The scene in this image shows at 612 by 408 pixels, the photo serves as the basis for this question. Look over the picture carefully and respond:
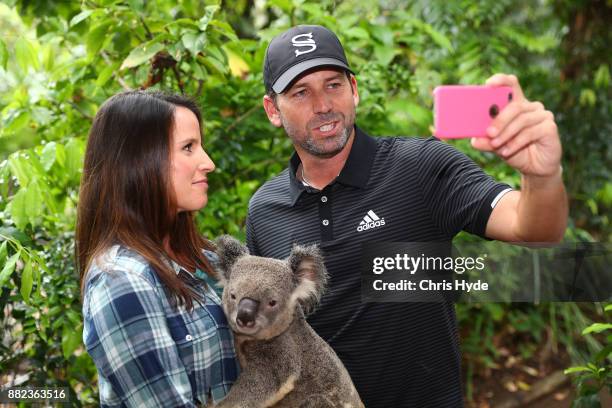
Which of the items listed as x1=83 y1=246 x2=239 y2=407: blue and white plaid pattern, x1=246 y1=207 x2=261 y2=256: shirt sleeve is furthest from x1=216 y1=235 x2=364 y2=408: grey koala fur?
x1=246 y1=207 x2=261 y2=256: shirt sleeve

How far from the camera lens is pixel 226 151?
113 inches

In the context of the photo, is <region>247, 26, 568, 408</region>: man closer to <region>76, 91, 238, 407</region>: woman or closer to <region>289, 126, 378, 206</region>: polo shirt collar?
<region>289, 126, 378, 206</region>: polo shirt collar

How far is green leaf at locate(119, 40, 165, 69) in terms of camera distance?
240 cm

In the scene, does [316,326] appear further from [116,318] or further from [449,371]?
[116,318]

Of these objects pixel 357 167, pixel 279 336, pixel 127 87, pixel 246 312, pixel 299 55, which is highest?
pixel 299 55

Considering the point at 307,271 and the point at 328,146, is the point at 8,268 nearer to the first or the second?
the point at 307,271

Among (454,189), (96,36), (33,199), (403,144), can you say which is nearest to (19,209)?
(33,199)

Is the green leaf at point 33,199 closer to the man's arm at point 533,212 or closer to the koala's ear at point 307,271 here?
the koala's ear at point 307,271

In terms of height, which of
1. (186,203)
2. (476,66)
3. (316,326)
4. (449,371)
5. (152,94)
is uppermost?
(476,66)

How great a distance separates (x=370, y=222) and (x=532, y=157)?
27.7 inches

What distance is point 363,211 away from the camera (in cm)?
194

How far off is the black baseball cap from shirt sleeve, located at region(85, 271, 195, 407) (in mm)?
887

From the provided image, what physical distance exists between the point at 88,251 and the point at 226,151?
1289 millimetres

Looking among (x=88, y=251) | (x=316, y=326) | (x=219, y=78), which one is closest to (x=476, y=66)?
(x=219, y=78)
